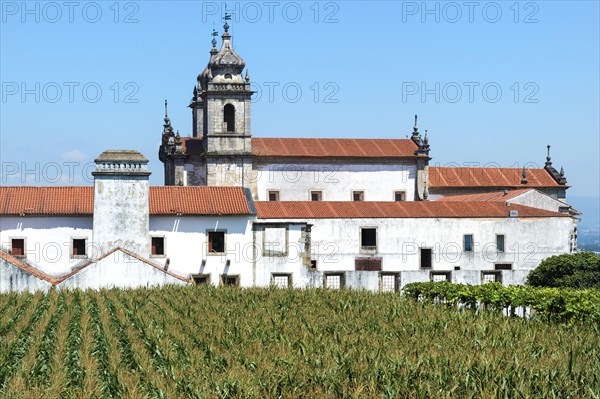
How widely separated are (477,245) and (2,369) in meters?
38.7

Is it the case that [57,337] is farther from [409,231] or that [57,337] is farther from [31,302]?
[409,231]

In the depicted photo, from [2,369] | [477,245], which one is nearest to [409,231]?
[477,245]

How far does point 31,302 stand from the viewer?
31.9 meters

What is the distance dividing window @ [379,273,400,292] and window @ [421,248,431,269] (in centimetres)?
345

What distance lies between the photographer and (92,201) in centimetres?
4450

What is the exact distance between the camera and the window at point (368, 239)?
173 feet

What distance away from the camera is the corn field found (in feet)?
53.1

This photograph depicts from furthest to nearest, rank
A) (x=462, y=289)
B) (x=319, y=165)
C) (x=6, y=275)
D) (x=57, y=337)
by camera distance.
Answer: (x=319, y=165)
(x=6, y=275)
(x=462, y=289)
(x=57, y=337)

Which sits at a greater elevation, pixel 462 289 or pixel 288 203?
pixel 288 203

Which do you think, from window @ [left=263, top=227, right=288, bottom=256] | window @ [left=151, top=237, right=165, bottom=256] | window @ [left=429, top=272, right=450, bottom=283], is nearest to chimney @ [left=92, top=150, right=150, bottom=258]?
window @ [left=151, top=237, right=165, bottom=256]

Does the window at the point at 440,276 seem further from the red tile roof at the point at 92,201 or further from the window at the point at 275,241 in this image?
the red tile roof at the point at 92,201

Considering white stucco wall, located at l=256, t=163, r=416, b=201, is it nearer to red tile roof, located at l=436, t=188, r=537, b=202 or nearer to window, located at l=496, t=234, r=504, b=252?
red tile roof, located at l=436, t=188, r=537, b=202

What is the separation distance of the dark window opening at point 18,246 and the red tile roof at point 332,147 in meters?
23.4

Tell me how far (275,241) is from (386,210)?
1067 cm
